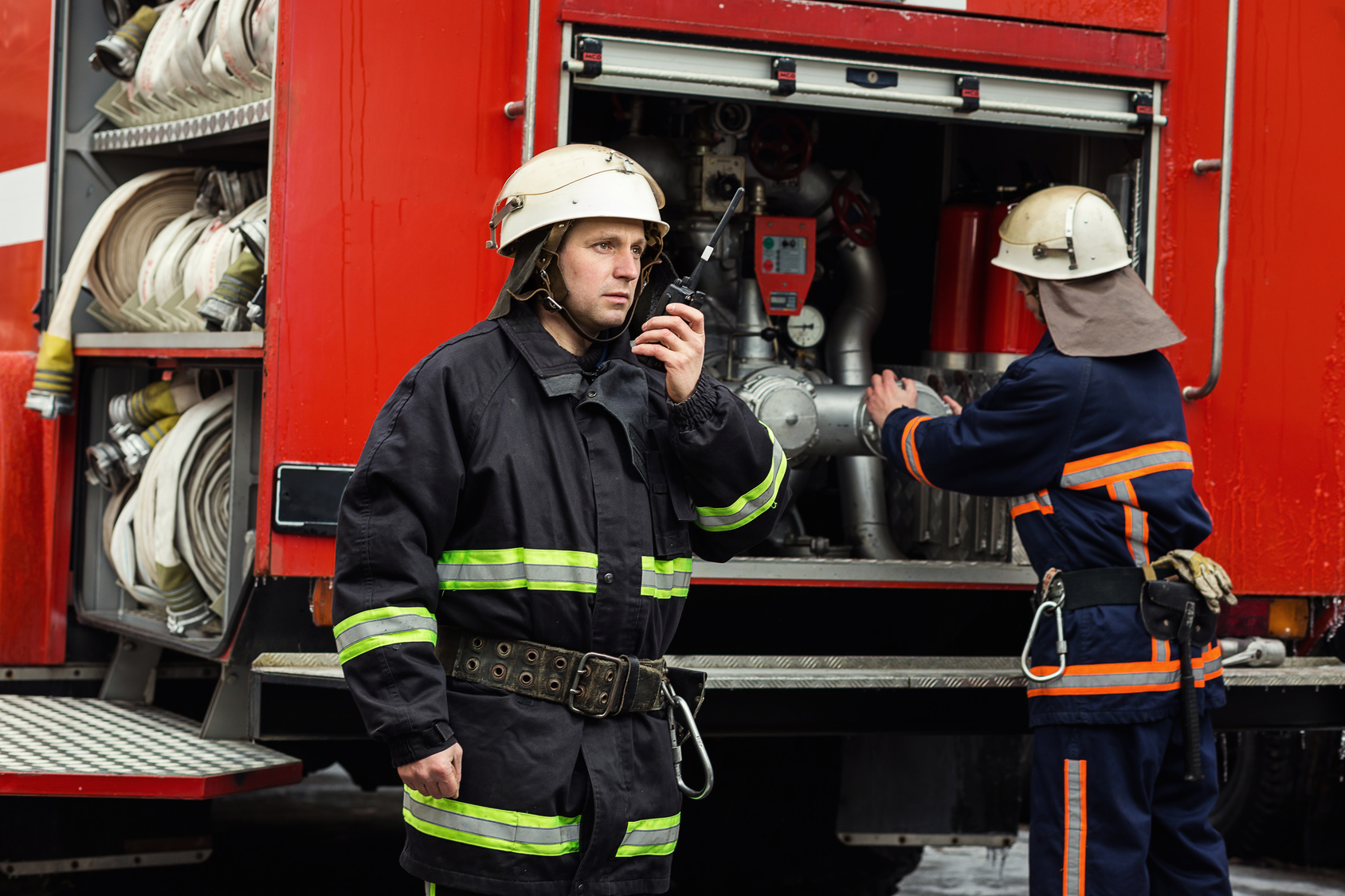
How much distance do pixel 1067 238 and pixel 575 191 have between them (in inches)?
58.8

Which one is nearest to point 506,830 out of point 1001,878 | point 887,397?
point 887,397

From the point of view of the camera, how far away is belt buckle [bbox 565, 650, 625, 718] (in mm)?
2436

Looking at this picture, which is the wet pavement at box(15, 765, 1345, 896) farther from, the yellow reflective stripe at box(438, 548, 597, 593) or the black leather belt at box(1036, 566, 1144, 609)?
the yellow reflective stripe at box(438, 548, 597, 593)

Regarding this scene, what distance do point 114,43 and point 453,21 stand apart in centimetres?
150

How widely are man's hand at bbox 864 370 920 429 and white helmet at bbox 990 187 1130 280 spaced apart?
42 cm

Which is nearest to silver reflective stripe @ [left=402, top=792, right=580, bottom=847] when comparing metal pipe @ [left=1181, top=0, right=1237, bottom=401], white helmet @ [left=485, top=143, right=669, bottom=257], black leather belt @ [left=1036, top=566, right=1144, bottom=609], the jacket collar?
the jacket collar

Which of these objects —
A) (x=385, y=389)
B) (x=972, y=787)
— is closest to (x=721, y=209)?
(x=385, y=389)

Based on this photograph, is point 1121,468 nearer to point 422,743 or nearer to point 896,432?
point 896,432

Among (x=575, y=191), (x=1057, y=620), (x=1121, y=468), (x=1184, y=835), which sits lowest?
(x=1184, y=835)

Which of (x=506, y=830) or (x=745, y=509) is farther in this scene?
(x=745, y=509)

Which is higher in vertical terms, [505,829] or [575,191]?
[575,191]

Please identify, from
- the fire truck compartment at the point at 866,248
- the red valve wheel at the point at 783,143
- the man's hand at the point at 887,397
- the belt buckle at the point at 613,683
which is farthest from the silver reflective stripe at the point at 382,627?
the red valve wheel at the point at 783,143

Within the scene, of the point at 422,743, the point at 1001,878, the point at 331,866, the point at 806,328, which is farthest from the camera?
the point at 1001,878

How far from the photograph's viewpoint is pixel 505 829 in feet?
7.83
